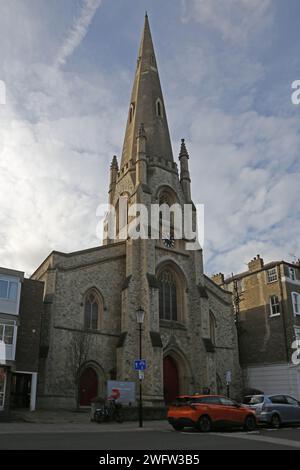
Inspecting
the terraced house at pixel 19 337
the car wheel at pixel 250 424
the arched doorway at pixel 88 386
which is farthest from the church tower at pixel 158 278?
the car wheel at pixel 250 424

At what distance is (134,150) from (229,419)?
2680 cm

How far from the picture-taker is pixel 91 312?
30.0 meters

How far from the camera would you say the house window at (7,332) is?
23.3 meters

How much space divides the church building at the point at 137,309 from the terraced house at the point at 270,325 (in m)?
3.02

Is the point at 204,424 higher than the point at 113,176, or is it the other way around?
the point at 113,176

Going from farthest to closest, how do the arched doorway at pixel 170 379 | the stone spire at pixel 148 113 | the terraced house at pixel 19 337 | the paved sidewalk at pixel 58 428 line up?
the stone spire at pixel 148 113, the arched doorway at pixel 170 379, the terraced house at pixel 19 337, the paved sidewalk at pixel 58 428

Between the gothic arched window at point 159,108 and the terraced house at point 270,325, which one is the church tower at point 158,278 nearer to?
the gothic arched window at point 159,108

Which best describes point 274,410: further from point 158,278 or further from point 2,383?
point 158,278

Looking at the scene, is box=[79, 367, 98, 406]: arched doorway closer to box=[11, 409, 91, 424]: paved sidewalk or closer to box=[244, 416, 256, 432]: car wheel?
box=[11, 409, 91, 424]: paved sidewalk

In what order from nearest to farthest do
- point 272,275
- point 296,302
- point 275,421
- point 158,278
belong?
point 275,421, point 158,278, point 296,302, point 272,275

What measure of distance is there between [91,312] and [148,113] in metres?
20.2

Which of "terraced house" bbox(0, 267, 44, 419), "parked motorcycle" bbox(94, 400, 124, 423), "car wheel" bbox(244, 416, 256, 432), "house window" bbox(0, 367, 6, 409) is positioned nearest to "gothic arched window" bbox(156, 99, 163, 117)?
"terraced house" bbox(0, 267, 44, 419)

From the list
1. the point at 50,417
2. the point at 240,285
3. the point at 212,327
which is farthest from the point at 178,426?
the point at 240,285

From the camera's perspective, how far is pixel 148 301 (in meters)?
29.4
